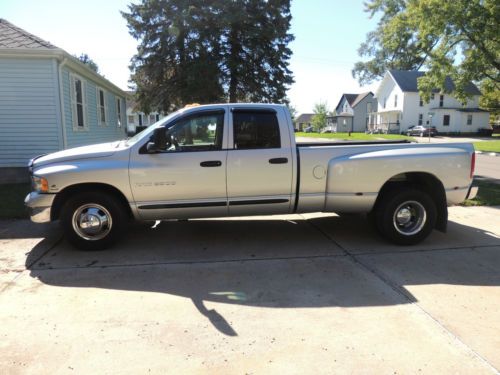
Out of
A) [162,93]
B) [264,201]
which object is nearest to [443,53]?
[162,93]

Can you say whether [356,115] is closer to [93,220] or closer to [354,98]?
[354,98]

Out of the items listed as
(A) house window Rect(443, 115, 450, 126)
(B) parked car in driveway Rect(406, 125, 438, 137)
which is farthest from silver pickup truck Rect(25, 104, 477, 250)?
(A) house window Rect(443, 115, 450, 126)

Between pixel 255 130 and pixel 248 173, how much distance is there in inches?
24.1

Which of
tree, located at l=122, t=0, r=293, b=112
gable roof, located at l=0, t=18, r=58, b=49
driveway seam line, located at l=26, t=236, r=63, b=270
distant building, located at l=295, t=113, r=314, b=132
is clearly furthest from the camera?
distant building, located at l=295, t=113, r=314, b=132

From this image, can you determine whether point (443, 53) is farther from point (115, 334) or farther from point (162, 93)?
point (115, 334)

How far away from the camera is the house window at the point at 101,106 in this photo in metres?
15.9

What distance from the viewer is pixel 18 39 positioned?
11438mm

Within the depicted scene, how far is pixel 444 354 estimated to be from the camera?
3.05 meters

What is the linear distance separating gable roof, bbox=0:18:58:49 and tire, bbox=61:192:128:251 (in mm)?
7702

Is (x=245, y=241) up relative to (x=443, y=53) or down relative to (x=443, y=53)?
down

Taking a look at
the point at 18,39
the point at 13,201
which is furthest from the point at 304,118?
the point at 13,201

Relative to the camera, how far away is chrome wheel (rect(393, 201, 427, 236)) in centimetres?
564

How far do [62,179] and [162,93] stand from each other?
22152 millimetres

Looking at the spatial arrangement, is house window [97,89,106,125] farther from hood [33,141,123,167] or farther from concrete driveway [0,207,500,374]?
hood [33,141,123,167]
